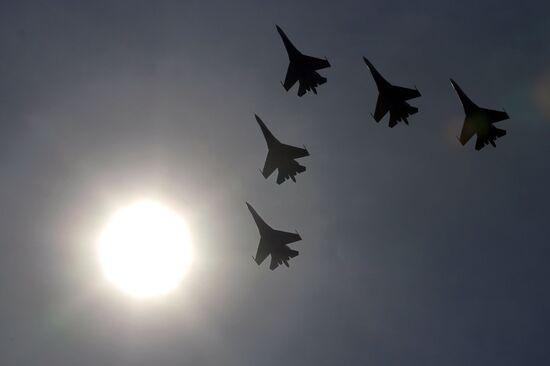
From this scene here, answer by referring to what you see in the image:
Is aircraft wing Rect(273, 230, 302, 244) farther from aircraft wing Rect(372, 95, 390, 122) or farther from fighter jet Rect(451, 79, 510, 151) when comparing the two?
fighter jet Rect(451, 79, 510, 151)

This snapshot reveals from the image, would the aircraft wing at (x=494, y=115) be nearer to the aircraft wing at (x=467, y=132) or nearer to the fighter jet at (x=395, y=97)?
the aircraft wing at (x=467, y=132)

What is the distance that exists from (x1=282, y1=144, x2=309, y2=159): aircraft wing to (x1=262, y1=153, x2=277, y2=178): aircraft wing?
7.93ft

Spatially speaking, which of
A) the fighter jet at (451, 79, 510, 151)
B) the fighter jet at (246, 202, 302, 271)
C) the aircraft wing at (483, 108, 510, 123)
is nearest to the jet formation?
the fighter jet at (246, 202, 302, 271)

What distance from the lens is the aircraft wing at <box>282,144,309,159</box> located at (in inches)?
2618

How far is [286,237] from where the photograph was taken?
2638 inches

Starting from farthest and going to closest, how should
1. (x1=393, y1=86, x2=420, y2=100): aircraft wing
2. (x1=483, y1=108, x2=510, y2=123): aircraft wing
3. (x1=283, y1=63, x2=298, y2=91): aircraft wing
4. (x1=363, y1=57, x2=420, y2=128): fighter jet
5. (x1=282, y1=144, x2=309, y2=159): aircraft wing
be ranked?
(x1=283, y1=63, x2=298, y2=91): aircraft wing < (x1=282, y1=144, x2=309, y2=159): aircraft wing < (x1=363, y1=57, x2=420, y2=128): fighter jet < (x1=393, y1=86, x2=420, y2=100): aircraft wing < (x1=483, y1=108, x2=510, y2=123): aircraft wing

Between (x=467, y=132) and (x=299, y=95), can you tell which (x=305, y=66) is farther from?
(x=467, y=132)

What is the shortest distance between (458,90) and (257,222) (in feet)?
98.7

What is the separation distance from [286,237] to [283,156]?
10.7 m

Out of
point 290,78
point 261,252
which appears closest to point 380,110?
point 290,78

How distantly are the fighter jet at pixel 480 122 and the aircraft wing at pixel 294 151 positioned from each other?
19.6 metres

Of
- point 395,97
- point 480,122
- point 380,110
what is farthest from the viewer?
point 380,110

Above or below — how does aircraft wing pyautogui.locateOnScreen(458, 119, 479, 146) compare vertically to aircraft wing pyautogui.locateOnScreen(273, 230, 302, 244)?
below

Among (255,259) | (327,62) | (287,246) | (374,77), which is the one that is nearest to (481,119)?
(374,77)
